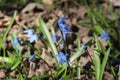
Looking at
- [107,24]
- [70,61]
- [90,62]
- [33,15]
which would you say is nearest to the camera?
[70,61]

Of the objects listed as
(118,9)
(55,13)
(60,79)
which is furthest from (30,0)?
(60,79)

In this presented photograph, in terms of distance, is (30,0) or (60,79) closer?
(60,79)

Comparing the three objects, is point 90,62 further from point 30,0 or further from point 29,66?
point 30,0

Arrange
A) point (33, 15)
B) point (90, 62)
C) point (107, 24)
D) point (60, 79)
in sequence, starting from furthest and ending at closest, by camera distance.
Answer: point (33, 15) < point (107, 24) < point (90, 62) < point (60, 79)

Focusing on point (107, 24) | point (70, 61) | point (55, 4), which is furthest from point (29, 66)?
point (55, 4)

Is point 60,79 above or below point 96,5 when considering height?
below

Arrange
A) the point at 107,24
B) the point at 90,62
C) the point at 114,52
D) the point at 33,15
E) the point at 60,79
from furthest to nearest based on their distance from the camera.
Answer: the point at 33,15, the point at 107,24, the point at 114,52, the point at 90,62, the point at 60,79

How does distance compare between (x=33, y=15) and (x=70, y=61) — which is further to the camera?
(x=33, y=15)

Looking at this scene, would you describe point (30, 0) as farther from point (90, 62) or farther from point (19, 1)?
point (90, 62)

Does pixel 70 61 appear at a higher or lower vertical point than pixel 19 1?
lower
